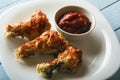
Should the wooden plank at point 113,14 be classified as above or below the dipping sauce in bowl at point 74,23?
above

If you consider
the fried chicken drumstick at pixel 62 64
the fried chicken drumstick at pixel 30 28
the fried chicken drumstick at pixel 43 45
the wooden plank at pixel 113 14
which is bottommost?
the fried chicken drumstick at pixel 62 64

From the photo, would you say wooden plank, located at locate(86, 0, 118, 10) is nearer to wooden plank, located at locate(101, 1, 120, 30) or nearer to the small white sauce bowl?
wooden plank, located at locate(101, 1, 120, 30)

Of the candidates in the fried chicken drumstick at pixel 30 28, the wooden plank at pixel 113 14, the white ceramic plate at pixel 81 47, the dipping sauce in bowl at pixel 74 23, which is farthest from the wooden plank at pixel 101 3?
the fried chicken drumstick at pixel 30 28

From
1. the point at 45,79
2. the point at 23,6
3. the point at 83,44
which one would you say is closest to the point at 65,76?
the point at 45,79

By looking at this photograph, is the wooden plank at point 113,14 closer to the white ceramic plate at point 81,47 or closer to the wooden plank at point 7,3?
the white ceramic plate at point 81,47

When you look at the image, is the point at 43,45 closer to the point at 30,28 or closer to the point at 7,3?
the point at 30,28
